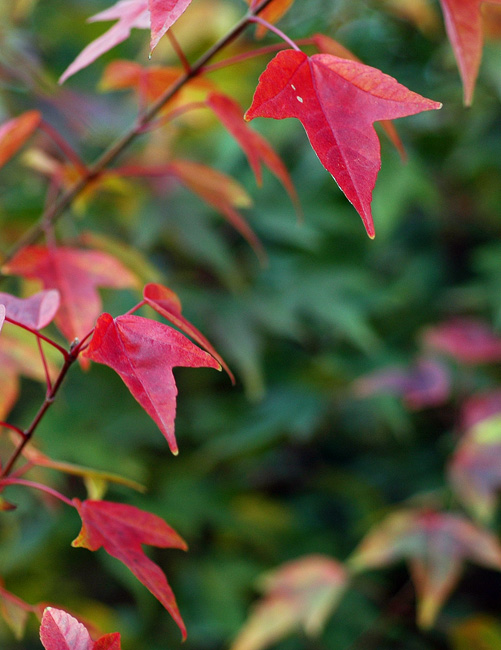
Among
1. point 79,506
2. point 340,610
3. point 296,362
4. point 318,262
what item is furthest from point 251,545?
point 79,506

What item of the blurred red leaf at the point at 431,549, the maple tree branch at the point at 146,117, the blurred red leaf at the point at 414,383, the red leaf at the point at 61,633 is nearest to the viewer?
the red leaf at the point at 61,633

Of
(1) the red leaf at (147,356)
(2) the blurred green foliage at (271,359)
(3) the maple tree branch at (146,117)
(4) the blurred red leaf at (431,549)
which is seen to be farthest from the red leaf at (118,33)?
(4) the blurred red leaf at (431,549)

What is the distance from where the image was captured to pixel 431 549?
2.02 ft

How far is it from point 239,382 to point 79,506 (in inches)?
26.1

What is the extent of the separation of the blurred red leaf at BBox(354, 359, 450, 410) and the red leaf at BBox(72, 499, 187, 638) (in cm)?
50

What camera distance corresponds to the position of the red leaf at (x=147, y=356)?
0.74 feet

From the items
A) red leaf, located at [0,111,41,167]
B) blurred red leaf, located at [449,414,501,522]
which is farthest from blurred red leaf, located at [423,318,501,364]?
red leaf, located at [0,111,41,167]

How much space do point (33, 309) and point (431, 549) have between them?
472mm

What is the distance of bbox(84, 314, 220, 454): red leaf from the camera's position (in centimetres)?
22

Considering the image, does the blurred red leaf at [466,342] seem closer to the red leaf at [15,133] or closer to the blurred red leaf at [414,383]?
the blurred red leaf at [414,383]

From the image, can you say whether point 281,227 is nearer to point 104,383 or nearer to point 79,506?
point 104,383

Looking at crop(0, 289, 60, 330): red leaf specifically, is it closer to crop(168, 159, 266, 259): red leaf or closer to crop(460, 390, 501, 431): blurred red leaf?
crop(168, 159, 266, 259): red leaf

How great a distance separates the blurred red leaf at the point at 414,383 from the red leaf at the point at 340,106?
529mm

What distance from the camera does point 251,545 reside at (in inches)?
36.6
